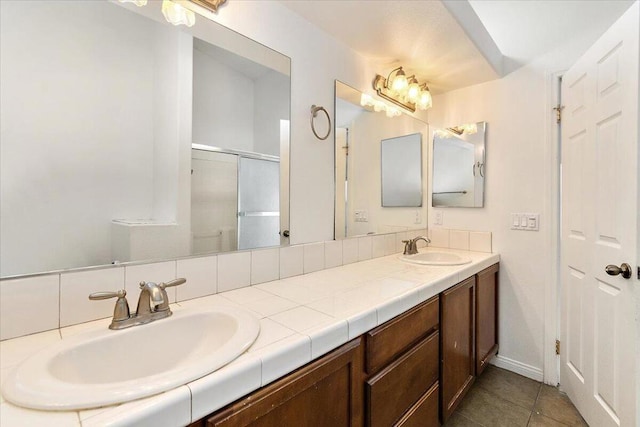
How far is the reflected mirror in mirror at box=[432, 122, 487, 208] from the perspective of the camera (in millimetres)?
2191

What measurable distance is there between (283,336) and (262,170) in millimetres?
807

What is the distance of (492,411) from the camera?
168 centimetres

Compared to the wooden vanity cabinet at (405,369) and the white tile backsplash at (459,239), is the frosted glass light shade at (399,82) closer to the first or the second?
the white tile backsplash at (459,239)

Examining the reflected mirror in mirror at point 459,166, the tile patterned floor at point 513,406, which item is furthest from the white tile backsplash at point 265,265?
the reflected mirror in mirror at point 459,166

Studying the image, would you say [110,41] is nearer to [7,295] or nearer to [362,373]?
[7,295]

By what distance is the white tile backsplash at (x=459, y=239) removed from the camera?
2.26 metres

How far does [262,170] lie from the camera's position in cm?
135

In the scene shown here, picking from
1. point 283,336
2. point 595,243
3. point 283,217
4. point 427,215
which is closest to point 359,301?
point 283,336

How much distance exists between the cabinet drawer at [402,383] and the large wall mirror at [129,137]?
0.73m

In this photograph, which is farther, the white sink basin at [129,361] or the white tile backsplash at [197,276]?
the white tile backsplash at [197,276]

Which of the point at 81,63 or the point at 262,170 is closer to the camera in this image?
the point at 81,63

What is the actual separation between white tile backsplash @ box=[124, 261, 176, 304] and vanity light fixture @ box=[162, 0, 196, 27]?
892 mm

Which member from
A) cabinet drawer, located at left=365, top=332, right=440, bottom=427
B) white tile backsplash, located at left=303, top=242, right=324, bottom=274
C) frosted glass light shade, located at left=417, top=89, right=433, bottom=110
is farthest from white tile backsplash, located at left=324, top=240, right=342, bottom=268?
frosted glass light shade, located at left=417, top=89, right=433, bottom=110

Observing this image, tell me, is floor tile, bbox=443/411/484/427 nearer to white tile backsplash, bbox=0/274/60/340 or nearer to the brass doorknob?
the brass doorknob
